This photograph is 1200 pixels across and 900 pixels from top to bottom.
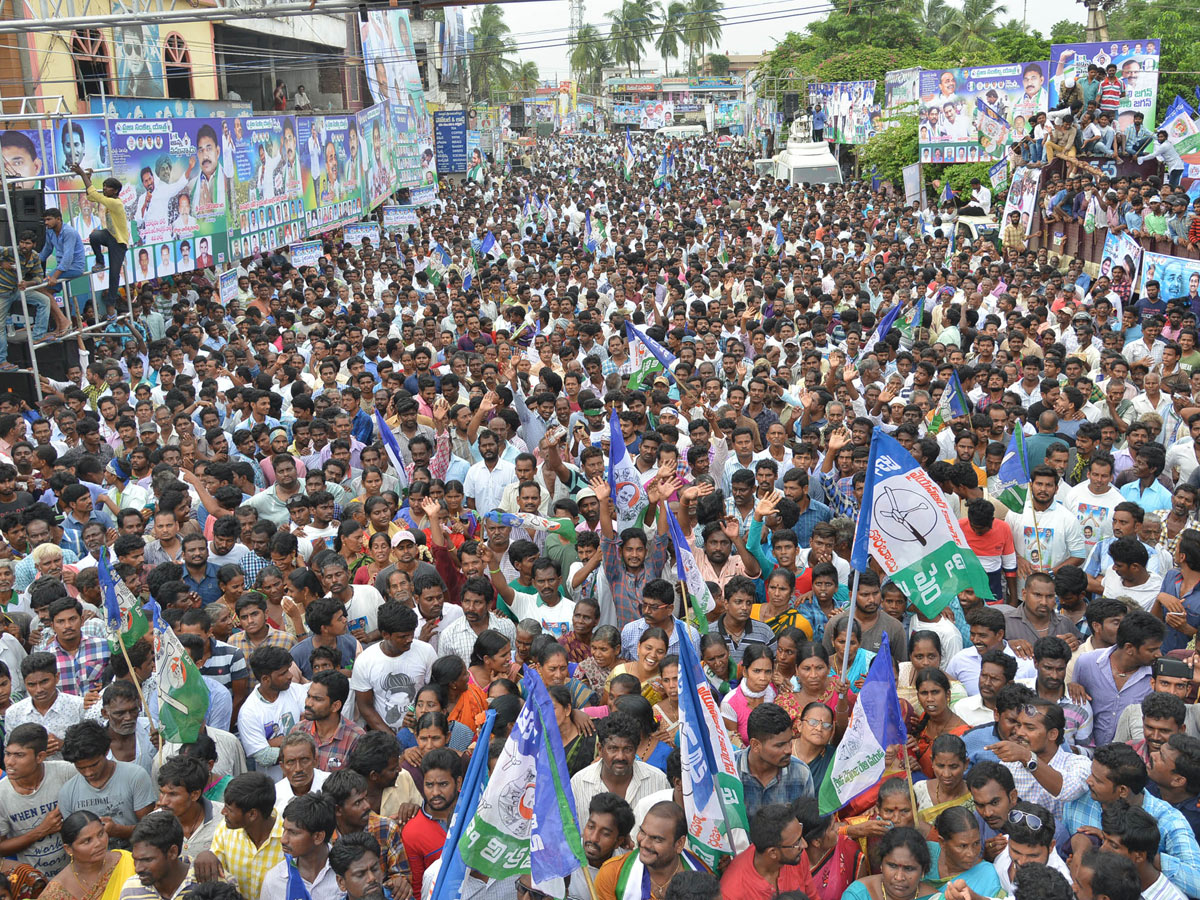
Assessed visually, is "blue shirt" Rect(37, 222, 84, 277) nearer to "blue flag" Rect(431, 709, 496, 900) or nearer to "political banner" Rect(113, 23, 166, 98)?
"blue flag" Rect(431, 709, 496, 900)

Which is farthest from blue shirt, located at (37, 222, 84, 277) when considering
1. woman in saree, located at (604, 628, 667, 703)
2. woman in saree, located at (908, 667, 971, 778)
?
woman in saree, located at (908, 667, 971, 778)

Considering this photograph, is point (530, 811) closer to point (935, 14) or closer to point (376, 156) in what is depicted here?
point (376, 156)

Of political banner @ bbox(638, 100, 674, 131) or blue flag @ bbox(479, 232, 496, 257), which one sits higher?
political banner @ bbox(638, 100, 674, 131)

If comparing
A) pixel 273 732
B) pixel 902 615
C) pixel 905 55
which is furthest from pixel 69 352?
pixel 905 55

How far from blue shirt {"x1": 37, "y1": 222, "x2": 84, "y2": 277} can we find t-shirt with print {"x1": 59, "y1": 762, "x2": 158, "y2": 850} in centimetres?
846

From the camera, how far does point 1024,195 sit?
20953mm

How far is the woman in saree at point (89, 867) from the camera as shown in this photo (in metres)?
4.33

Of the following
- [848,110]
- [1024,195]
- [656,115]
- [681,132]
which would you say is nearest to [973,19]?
[681,132]

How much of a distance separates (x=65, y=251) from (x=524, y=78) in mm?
90871

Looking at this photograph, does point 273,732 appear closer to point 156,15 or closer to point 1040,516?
point 1040,516

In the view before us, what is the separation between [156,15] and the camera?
11.3 m

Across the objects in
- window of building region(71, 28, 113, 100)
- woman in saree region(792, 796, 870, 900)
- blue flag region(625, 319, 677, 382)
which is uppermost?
window of building region(71, 28, 113, 100)

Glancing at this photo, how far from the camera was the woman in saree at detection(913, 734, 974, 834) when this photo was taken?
4.56 m

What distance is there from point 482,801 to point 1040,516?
14.4ft
